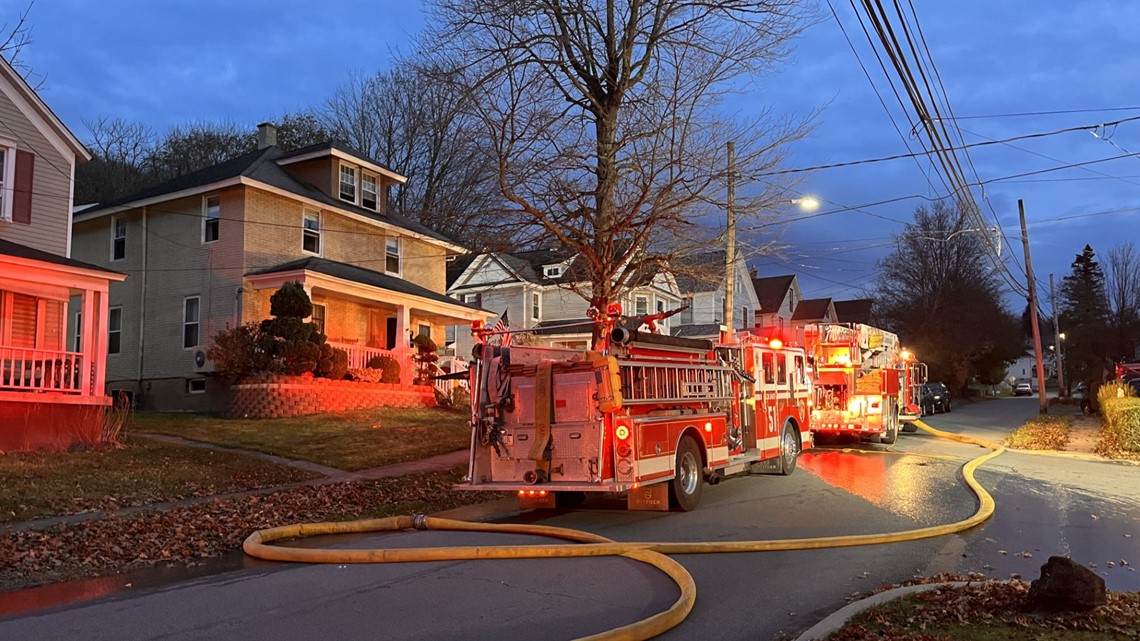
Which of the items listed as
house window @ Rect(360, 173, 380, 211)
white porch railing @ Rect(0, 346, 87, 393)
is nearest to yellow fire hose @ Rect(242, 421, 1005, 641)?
white porch railing @ Rect(0, 346, 87, 393)

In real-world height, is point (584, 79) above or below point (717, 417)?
above

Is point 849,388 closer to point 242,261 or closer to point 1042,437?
point 1042,437

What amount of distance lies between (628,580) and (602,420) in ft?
9.49

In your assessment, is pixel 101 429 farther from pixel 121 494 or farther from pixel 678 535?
pixel 678 535

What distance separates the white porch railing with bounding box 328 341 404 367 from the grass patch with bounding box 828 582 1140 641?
63.2ft

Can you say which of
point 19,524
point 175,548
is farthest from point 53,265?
point 175,548

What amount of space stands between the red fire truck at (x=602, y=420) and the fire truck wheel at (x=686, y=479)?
0.01 meters

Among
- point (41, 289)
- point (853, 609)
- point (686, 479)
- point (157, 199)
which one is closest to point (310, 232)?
point (157, 199)

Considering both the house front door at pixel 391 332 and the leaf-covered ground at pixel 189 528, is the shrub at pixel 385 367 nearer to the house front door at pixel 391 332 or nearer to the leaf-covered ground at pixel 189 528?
the house front door at pixel 391 332

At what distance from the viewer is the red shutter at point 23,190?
1828cm

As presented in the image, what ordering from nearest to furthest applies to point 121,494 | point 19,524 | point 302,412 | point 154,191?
point 19,524 → point 121,494 → point 302,412 → point 154,191

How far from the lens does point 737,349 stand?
13.6 meters

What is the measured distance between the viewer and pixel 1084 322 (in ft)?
208

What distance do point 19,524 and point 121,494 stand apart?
1.83 m
